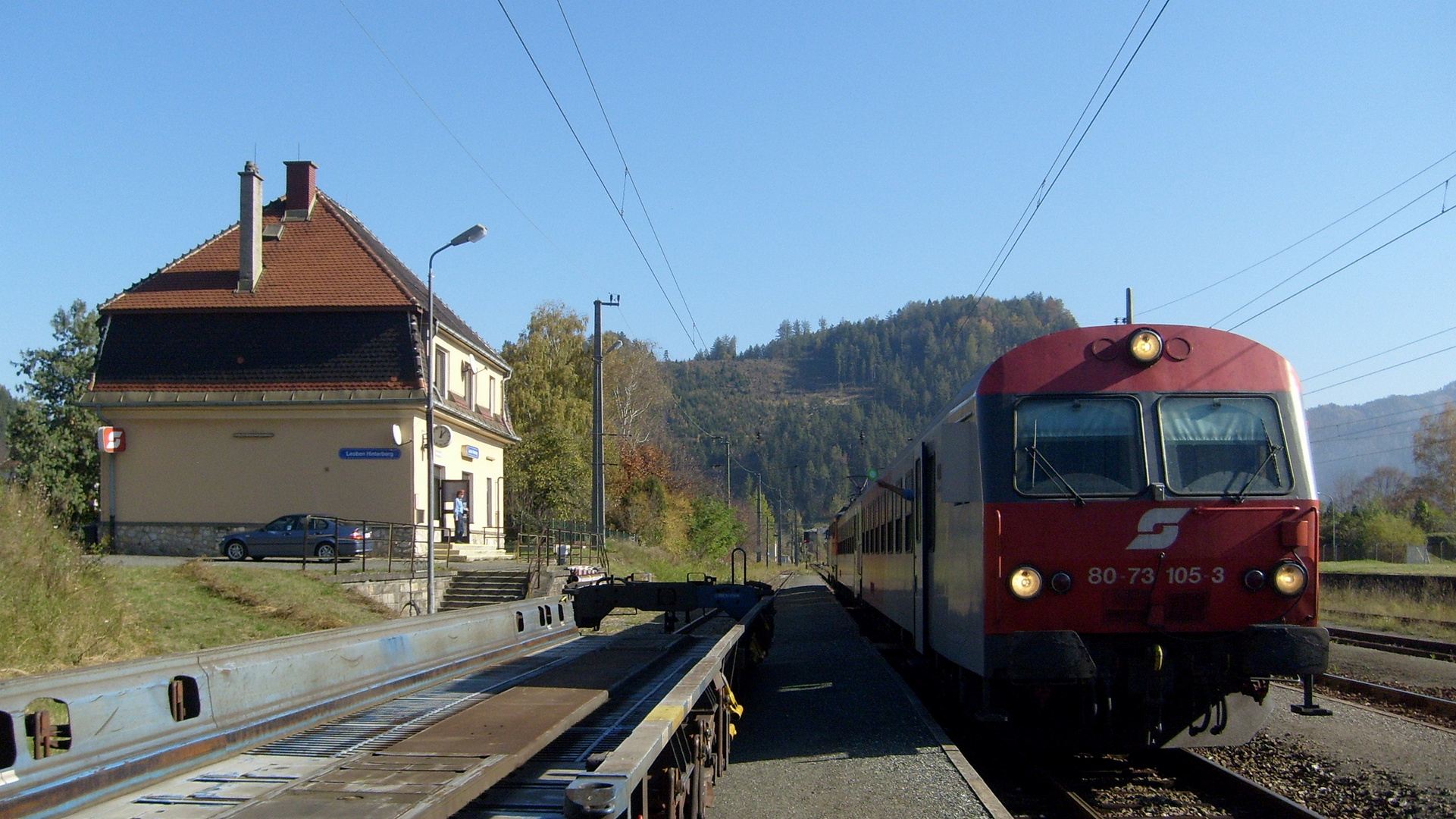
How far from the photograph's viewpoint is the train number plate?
7145 millimetres

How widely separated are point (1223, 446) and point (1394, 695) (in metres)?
5.69

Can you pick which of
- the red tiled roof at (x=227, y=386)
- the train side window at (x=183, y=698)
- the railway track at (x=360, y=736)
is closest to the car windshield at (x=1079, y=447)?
the railway track at (x=360, y=736)

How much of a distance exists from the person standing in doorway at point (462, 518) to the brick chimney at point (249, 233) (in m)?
7.90

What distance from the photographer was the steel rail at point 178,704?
3867 mm

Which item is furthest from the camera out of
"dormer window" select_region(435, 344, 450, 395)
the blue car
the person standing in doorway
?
the person standing in doorway

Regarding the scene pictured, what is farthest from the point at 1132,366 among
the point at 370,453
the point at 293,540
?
the point at 370,453

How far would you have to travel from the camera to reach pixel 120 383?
28.1 meters

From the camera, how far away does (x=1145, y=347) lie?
757cm

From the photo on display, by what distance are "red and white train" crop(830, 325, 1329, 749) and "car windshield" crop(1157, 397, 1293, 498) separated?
11 mm

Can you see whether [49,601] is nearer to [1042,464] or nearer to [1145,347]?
[1042,464]

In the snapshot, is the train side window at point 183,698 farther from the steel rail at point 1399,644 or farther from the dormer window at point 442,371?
the dormer window at point 442,371

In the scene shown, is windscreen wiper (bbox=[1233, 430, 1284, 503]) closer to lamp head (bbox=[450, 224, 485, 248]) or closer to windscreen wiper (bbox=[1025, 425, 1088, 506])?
windscreen wiper (bbox=[1025, 425, 1088, 506])

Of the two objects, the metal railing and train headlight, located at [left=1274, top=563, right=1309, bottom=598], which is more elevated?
train headlight, located at [left=1274, top=563, right=1309, bottom=598]

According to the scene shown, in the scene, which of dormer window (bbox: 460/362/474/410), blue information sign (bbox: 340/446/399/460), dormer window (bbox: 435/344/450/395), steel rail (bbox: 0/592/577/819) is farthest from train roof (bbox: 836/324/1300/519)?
dormer window (bbox: 460/362/474/410)
